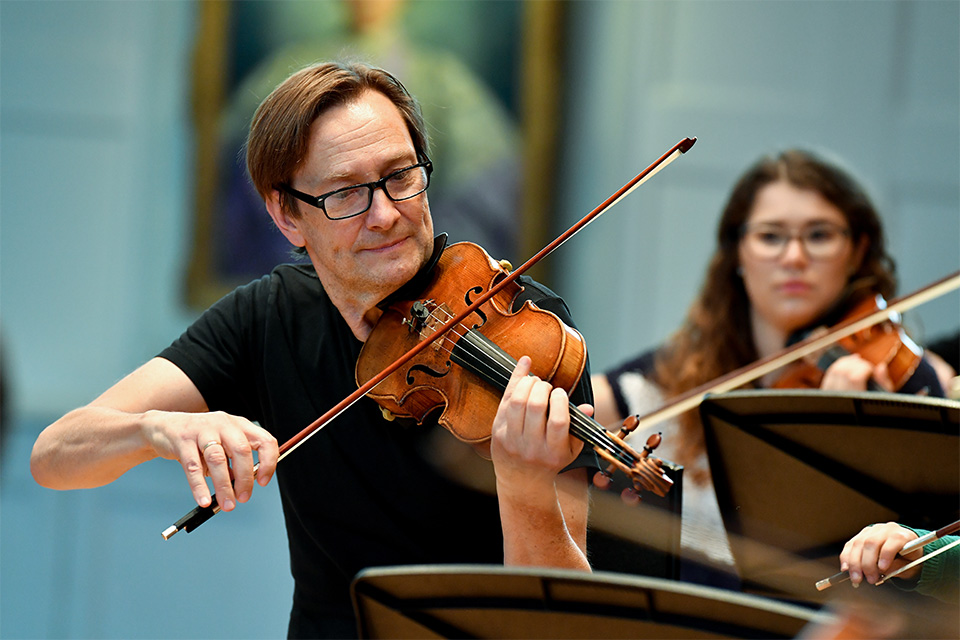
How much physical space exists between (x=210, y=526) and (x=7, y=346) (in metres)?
0.79

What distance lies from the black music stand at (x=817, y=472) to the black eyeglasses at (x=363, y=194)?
455 mm

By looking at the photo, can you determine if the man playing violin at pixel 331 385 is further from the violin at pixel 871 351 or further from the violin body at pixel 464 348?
the violin at pixel 871 351

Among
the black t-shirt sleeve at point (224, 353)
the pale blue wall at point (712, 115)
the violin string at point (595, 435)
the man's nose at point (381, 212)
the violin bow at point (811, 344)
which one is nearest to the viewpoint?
the violin string at point (595, 435)

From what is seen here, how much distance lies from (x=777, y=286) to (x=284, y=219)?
1079mm

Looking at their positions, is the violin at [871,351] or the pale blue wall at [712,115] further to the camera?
the pale blue wall at [712,115]

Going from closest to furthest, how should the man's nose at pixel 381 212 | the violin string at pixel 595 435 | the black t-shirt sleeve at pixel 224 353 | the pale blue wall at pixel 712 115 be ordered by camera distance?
the violin string at pixel 595 435
the man's nose at pixel 381 212
the black t-shirt sleeve at pixel 224 353
the pale blue wall at pixel 712 115

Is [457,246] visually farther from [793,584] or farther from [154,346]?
[154,346]

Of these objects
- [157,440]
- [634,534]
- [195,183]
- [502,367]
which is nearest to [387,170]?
[502,367]

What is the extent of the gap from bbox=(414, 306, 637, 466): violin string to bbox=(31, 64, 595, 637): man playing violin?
65 millimetres

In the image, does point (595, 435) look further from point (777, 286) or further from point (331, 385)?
point (777, 286)

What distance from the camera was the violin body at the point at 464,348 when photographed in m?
1.13

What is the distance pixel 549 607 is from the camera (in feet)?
2.55

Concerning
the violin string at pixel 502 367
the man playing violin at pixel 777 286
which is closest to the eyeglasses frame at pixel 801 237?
the man playing violin at pixel 777 286

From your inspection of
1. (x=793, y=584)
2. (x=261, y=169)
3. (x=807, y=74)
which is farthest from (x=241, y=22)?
(x=793, y=584)
